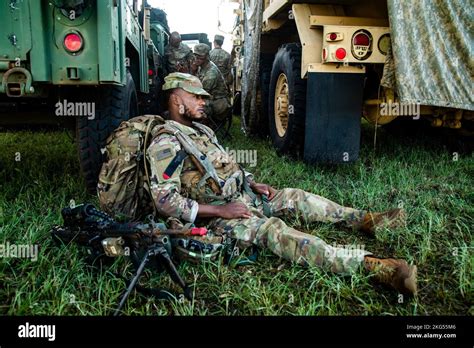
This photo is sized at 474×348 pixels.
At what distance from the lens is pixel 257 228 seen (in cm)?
221

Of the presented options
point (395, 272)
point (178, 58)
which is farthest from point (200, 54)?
point (395, 272)

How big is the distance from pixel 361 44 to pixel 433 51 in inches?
22.3

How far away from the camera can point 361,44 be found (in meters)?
3.40

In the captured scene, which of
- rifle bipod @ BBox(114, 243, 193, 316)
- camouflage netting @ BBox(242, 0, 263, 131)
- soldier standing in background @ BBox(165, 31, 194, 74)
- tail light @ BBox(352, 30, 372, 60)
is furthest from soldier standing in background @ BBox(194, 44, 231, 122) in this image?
rifle bipod @ BBox(114, 243, 193, 316)

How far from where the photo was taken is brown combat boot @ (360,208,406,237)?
2.46 meters

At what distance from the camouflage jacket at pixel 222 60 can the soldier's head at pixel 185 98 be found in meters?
5.87

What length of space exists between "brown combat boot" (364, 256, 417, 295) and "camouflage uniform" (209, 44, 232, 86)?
6.87 meters

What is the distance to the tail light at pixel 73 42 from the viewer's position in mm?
2555

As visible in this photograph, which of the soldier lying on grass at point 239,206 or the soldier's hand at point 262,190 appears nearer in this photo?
the soldier lying on grass at point 239,206

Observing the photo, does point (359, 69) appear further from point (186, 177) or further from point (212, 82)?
point (212, 82)

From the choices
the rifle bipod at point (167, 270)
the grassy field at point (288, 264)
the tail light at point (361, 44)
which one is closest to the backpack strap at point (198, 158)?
the grassy field at point (288, 264)

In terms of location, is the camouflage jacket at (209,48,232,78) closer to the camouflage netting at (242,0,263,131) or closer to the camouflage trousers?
the camouflage netting at (242,0,263,131)

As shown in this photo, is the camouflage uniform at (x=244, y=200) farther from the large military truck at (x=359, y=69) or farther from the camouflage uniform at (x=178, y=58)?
the camouflage uniform at (x=178, y=58)

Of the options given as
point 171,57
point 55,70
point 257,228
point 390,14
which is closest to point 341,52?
point 390,14
